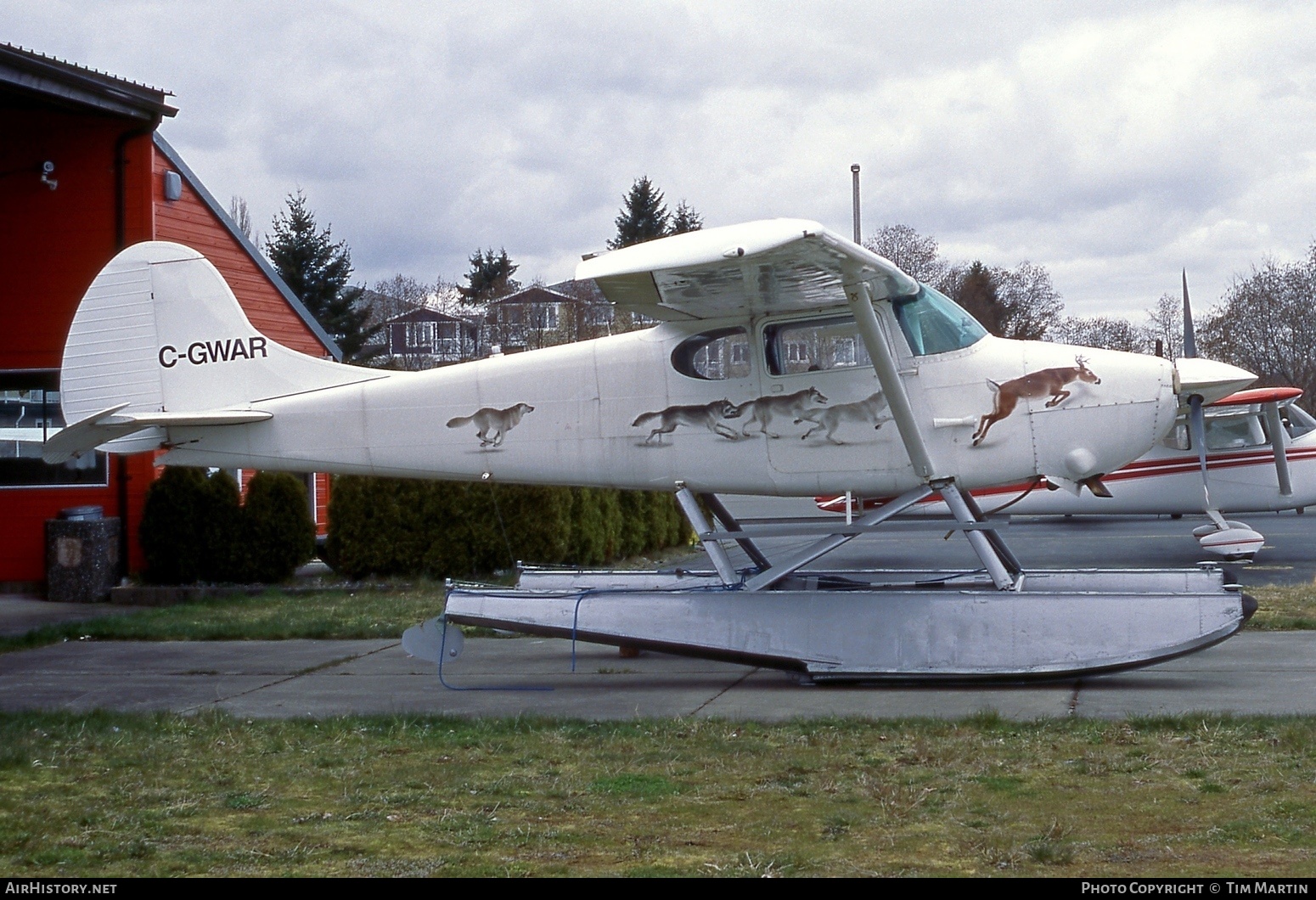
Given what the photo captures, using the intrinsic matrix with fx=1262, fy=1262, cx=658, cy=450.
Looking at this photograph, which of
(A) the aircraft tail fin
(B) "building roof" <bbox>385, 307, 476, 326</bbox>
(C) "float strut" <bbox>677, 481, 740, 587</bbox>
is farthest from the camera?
(B) "building roof" <bbox>385, 307, 476, 326</bbox>

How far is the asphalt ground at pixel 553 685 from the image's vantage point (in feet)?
26.1

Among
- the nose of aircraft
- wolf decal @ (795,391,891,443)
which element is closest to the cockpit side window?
the nose of aircraft

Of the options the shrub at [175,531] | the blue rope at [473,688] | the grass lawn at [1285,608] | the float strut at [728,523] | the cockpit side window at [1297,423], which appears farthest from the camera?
the cockpit side window at [1297,423]

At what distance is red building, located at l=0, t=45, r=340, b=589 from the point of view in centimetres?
1650

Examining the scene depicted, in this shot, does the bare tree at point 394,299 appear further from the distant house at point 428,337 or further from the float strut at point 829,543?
the float strut at point 829,543

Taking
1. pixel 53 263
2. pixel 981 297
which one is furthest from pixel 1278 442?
pixel 981 297

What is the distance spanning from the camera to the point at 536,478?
9742 millimetres

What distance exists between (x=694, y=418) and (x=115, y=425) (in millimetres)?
4374

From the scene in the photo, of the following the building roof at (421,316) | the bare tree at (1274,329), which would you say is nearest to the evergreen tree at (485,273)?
the building roof at (421,316)

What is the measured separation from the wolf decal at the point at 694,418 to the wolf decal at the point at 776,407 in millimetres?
88

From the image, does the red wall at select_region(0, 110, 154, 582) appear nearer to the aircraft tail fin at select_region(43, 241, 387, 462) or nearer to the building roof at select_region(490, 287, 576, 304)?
the aircraft tail fin at select_region(43, 241, 387, 462)

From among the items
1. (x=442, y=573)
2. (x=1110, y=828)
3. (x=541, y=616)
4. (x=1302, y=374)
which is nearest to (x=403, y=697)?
(x=541, y=616)

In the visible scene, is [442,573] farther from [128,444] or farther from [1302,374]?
[1302,374]

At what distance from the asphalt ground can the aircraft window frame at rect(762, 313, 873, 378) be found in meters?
1.28
